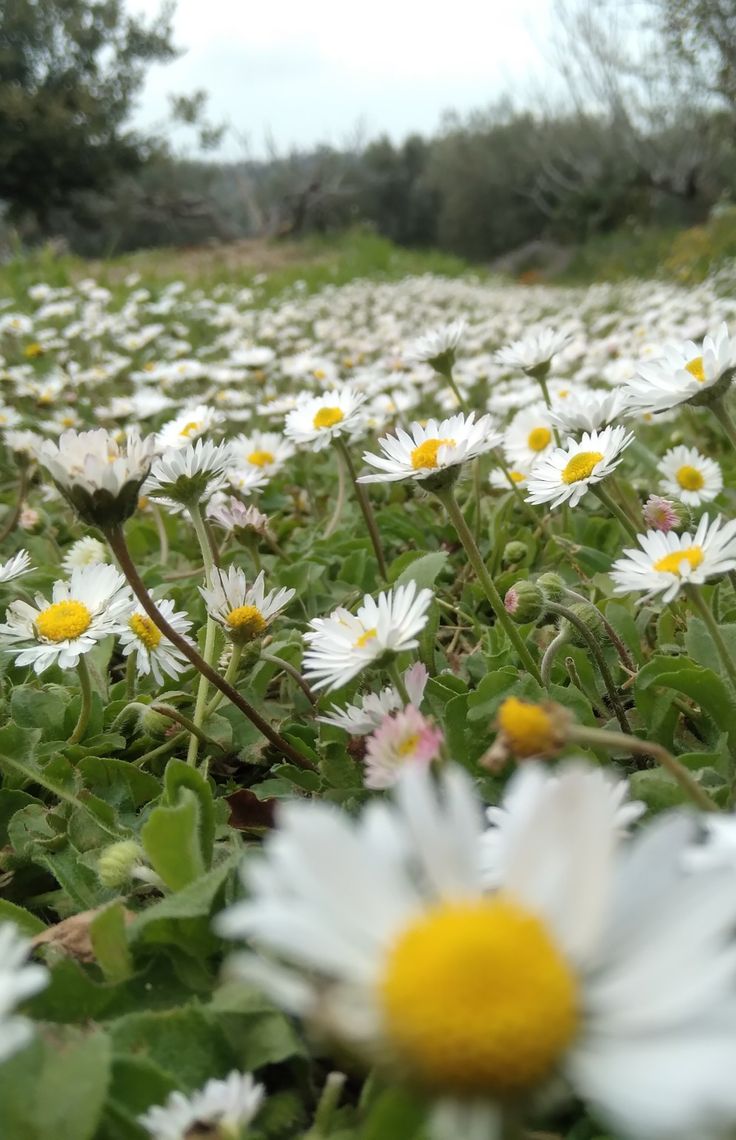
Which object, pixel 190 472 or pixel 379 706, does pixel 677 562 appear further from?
pixel 190 472

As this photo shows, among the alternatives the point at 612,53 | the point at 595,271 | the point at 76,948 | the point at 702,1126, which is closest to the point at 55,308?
the point at 76,948

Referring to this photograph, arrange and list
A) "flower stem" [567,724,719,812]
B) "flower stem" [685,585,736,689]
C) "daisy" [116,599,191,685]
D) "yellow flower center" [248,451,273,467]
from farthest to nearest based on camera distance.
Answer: "yellow flower center" [248,451,273,467] → "daisy" [116,599,191,685] → "flower stem" [685,585,736,689] → "flower stem" [567,724,719,812]

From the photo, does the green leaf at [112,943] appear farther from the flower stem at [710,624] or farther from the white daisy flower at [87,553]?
the white daisy flower at [87,553]

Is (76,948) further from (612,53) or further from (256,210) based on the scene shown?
(612,53)

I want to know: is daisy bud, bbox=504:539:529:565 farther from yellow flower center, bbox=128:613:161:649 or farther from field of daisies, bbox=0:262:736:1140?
yellow flower center, bbox=128:613:161:649

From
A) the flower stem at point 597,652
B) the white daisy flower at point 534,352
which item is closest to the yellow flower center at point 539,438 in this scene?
the white daisy flower at point 534,352

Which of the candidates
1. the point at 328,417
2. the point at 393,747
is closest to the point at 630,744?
the point at 393,747

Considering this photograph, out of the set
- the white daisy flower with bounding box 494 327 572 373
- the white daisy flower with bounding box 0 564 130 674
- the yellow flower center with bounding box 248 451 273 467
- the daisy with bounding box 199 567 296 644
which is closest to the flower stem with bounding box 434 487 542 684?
the daisy with bounding box 199 567 296 644
